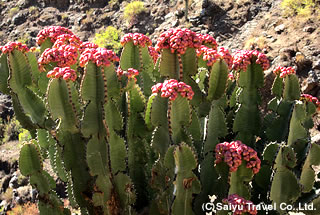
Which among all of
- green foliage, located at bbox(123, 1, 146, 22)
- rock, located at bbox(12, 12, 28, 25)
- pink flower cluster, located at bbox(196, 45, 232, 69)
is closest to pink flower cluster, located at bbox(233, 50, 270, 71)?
pink flower cluster, located at bbox(196, 45, 232, 69)

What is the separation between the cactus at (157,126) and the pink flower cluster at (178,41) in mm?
11

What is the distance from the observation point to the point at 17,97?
4297 mm

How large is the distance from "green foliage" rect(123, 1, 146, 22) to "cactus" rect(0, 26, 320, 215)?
18203 millimetres

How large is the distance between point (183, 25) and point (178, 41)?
53.8 ft

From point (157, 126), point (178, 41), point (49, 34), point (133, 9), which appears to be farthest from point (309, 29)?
point (157, 126)

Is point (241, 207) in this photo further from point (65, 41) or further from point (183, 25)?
point (183, 25)

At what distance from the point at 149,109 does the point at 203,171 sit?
103 cm

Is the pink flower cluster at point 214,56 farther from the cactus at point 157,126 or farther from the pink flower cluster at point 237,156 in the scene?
the pink flower cluster at point 237,156

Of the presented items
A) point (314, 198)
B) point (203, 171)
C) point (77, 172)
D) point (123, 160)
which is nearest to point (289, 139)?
point (314, 198)

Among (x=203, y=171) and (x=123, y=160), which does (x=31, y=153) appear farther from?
(x=203, y=171)

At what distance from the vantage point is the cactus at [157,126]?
374cm

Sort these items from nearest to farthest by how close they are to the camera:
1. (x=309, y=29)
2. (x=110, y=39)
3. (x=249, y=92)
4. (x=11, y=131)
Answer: (x=249, y=92)
(x=309, y=29)
(x=11, y=131)
(x=110, y=39)

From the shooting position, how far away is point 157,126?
387cm

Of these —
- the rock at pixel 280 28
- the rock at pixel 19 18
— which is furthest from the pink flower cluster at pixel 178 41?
the rock at pixel 19 18
